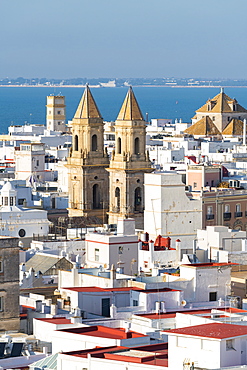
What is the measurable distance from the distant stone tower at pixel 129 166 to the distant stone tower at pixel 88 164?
124 centimetres

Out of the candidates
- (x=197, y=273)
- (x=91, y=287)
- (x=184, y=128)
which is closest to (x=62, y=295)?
(x=91, y=287)

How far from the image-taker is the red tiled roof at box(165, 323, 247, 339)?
23641 millimetres

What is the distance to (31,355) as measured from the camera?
27562mm

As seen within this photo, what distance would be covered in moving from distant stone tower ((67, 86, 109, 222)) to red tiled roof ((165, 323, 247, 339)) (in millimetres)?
32977

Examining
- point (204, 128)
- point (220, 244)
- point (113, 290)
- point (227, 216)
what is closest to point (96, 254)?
point (220, 244)

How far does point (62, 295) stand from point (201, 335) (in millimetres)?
10841

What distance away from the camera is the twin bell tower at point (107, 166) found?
56.7 meters

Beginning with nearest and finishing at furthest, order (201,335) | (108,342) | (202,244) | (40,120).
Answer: (201,335) → (108,342) → (202,244) → (40,120)

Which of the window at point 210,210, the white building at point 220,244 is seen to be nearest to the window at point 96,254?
the white building at point 220,244

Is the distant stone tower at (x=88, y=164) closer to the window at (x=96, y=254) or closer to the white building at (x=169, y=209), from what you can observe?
the white building at (x=169, y=209)

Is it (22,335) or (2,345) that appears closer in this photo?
(2,345)

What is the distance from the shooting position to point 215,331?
2414 cm

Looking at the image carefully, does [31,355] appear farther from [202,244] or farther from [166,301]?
[202,244]

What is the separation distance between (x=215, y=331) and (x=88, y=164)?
1352 inches
